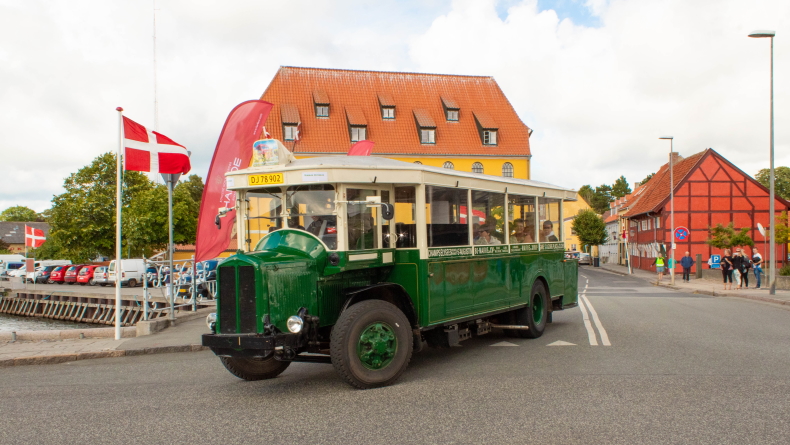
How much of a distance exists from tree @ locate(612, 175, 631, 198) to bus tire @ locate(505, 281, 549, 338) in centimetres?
11412

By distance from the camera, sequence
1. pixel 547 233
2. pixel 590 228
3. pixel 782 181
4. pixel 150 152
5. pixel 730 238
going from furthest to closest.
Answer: pixel 782 181 → pixel 590 228 → pixel 730 238 → pixel 150 152 → pixel 547 233

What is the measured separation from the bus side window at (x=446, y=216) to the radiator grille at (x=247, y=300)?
7.87ft

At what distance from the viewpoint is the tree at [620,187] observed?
4658 inches

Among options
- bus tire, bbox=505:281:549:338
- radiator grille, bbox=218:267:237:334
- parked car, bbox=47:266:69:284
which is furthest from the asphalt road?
parked car, bbox=47:266:69:284

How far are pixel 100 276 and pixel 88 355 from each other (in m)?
33.9

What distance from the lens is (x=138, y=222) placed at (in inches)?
1912

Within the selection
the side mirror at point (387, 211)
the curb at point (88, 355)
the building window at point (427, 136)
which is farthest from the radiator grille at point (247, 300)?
the building window at point (427, 136)

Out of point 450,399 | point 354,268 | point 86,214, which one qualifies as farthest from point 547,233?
point 86,214

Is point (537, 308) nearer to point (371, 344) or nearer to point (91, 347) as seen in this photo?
point (371, 344)

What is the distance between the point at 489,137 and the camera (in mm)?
50438

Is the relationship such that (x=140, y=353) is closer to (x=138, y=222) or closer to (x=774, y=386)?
(x=774, y=386)

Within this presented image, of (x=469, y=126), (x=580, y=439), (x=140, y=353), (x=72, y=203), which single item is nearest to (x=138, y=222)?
(x=72, y=203)

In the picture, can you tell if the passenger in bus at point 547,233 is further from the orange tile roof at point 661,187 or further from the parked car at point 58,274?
the parked car at point 58,274

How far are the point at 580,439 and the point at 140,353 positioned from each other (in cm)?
774
